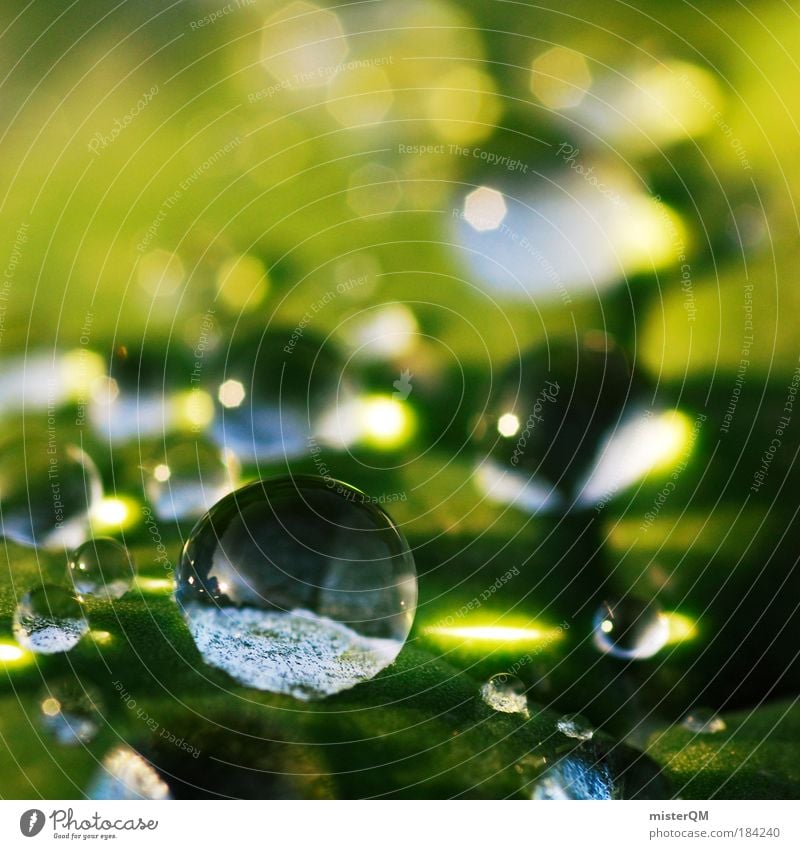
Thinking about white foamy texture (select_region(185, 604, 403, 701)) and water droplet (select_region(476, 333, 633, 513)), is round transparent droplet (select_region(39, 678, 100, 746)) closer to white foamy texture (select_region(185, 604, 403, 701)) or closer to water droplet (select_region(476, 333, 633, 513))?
white foamy texture (select_region(185, 604, 403, 701))

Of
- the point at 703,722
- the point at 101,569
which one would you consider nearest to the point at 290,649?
the point at 101,569

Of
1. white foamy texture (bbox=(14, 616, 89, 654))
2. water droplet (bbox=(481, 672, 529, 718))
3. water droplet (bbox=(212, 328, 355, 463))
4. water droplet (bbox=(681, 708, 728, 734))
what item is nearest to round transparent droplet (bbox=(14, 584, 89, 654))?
white foamy texture (bbox=(14, 616, 89, 654))

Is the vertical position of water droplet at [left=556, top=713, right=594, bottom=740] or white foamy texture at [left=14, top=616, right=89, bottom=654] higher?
white foamy texture at [left=14, top=616, right=89, bottom=654]

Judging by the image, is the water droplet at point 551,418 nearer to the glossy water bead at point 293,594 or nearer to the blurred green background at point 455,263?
the blurred green background at point 455,263

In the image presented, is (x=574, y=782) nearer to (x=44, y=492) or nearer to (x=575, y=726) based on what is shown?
(x=575, y=726)

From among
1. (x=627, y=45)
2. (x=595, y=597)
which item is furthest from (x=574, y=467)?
(x=627, y=45)
